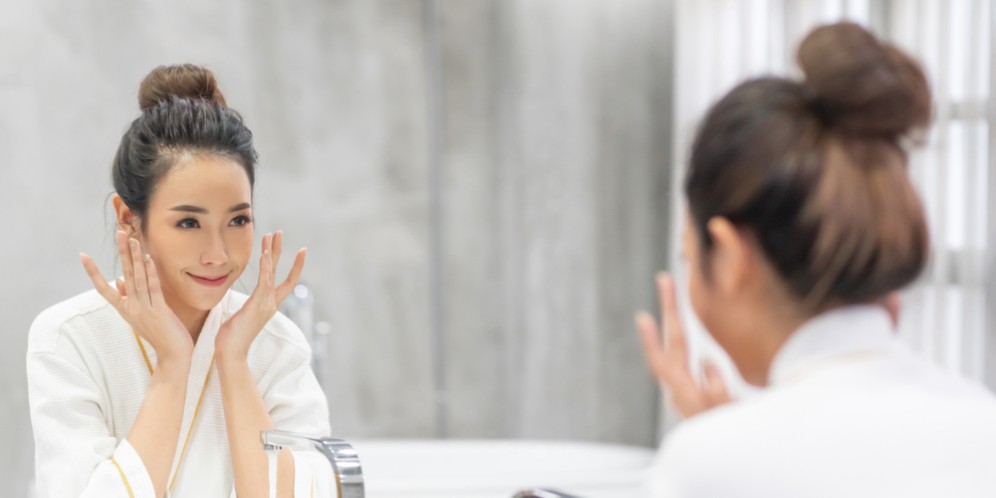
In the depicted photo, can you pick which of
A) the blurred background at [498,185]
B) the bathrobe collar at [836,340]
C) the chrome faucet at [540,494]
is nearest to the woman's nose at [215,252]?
the chrome faucet at [540,494]

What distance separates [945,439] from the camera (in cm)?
54

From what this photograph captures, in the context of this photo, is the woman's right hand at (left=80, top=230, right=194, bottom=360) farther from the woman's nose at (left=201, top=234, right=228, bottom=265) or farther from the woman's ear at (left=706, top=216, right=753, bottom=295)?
the woman's ear at (left=706, top=216, right=753, bottom=295)

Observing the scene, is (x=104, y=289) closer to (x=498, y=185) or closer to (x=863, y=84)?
(x=863, y=84)

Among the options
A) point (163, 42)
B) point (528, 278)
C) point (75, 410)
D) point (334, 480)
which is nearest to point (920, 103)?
point (334, 480)

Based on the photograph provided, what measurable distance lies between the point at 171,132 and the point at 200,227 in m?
0.07

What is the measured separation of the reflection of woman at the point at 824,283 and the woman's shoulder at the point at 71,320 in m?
0.41

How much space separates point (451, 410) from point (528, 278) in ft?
1.27

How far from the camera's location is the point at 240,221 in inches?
30.0

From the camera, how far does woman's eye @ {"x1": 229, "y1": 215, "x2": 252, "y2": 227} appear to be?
756mm

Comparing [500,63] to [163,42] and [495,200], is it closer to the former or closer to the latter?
[495,200]

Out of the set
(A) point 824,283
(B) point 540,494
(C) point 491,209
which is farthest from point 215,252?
(C) point 491,209

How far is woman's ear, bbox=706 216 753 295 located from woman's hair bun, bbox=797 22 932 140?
0.08m

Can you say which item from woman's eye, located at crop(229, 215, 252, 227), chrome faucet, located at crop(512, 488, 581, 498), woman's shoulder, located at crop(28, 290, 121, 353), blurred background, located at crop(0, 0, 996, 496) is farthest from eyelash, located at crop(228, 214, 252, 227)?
blurred background, located at crop(0, 0, 996, 496)

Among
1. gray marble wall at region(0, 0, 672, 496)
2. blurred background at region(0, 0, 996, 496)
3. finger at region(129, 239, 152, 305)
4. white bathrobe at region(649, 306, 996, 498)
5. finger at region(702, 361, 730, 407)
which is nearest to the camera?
white bathrobe at region(649, 306, 996, 498)
